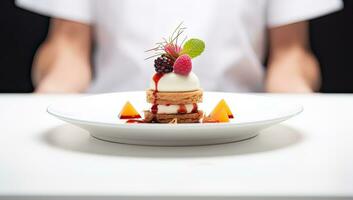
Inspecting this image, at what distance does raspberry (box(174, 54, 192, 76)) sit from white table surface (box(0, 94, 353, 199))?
0.16 m

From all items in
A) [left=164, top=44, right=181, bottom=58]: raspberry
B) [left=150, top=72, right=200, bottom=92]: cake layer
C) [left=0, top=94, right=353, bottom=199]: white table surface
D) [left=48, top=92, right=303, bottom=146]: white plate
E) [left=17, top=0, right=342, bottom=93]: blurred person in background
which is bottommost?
[left=0, top=94, right=353, bottom=199]: white table surface

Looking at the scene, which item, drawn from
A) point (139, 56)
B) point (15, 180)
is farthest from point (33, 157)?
point (139, 56)

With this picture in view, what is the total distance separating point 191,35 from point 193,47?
1.11 metres

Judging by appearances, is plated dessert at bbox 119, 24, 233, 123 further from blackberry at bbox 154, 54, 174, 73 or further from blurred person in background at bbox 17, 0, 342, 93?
blurred person in background at bbox 17, 0, 342, 93

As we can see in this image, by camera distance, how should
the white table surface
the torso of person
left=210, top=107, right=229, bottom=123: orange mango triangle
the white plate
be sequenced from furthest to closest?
the torso of person
left=210, top=107, right=229, bottom=123: orange mango triangle
the white plate
the white table surface

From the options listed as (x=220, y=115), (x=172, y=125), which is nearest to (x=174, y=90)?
(x=220, y=115)

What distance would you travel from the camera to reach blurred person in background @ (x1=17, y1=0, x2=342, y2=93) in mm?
2199

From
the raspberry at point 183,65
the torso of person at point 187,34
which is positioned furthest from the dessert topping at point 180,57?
the torso of person at point 187,34

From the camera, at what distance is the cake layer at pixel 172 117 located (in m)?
1.12

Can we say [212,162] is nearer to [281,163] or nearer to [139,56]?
[281,163]

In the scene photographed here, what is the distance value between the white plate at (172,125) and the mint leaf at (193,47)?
143 mm

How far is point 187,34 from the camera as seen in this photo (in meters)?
2.19

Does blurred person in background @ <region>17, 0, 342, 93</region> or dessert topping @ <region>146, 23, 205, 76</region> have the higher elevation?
blurred person in background @ <region>17, 0, 342, 93</region>

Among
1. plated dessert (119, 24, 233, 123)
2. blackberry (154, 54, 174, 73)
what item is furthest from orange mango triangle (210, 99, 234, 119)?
blackberry (154, 54, 174, 73)
